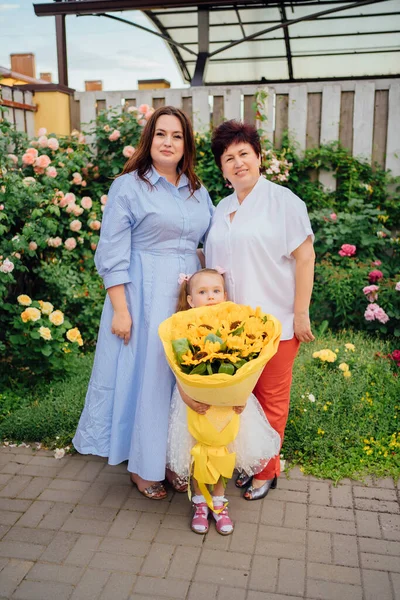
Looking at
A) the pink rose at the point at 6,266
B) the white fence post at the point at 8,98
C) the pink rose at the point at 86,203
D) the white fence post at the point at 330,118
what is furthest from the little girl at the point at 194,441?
the white fence post at the point at 8,98

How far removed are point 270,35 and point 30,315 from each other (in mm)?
7038

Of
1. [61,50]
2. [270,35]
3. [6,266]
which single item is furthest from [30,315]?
[270,35]

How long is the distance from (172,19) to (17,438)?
6.85 m

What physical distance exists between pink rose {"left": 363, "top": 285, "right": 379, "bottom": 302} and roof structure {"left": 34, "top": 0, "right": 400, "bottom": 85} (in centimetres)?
328

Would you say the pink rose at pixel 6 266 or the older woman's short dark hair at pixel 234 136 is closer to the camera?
the older woman's short dark hair at pixel 234 136

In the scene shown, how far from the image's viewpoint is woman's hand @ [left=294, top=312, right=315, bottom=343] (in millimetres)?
2809

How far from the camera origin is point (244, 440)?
2744 mm

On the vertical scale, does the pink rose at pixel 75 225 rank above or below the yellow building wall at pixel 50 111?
below

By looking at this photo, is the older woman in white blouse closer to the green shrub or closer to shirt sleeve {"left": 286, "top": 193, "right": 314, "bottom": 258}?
shirt sleeve {"left": 286, "top": 193, "right": 314, "bottom": 258}

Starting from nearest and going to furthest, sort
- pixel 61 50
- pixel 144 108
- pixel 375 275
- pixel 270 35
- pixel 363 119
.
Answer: pixel 375 275 → pixel 144 108 → pixel 363 119 → pixel 61 50 → pixel 270 35

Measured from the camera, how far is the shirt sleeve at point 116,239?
2752 mm

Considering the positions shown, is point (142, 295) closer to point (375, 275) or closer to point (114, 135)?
point (375, 275)

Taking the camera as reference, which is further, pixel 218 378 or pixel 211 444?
pixel 211 444

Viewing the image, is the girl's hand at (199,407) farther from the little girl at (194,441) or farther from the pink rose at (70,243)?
the pink rose at (70,243)
